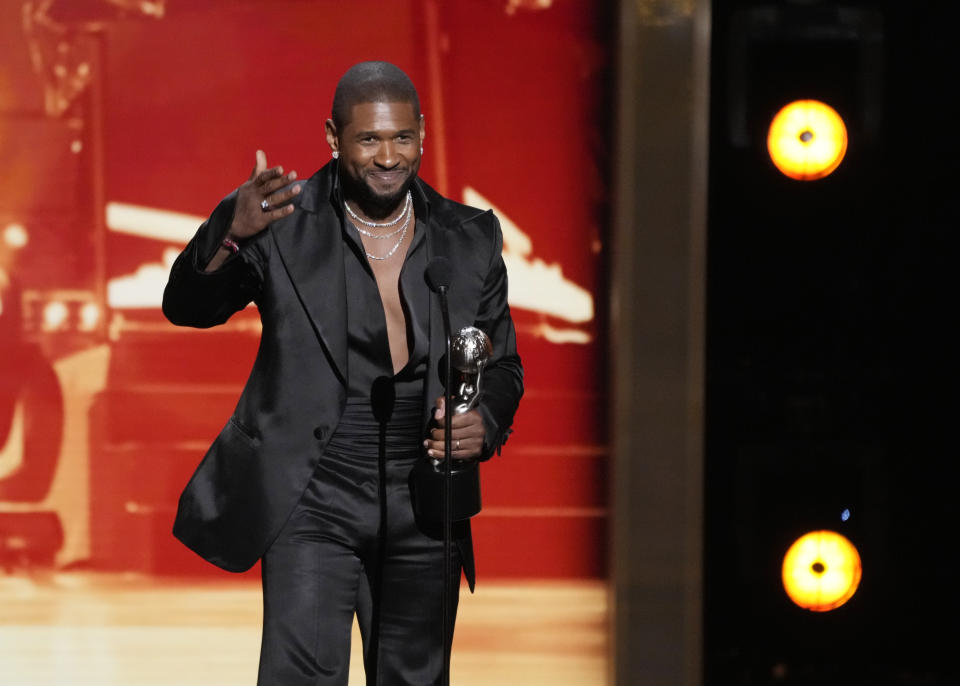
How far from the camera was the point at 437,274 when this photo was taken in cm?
220

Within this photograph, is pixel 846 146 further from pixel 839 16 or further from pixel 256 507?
pixel 256 507

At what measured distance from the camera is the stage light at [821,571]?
2.70m

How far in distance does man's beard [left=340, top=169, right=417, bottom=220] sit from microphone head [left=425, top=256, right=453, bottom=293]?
34cm

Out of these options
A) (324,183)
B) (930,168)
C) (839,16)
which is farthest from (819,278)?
(324,183)

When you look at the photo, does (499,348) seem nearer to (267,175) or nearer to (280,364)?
(280,364)

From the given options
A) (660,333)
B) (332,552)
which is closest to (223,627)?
(332,552)

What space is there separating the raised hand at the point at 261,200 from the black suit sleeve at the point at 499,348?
0.53 metres

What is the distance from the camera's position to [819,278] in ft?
9.00

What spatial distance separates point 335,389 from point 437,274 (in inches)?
16.5

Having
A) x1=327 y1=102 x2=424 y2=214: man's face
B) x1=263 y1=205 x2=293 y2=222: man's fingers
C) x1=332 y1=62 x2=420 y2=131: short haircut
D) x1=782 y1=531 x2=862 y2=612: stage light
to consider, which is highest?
x1=332 y1=62 x2=420 y2=131: short haircut

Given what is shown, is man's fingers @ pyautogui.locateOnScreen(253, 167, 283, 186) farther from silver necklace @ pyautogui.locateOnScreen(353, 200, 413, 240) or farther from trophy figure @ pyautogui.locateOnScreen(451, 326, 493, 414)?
trophy figure @ pyautogui.locateOnScreen(451, 326, 493, 414)

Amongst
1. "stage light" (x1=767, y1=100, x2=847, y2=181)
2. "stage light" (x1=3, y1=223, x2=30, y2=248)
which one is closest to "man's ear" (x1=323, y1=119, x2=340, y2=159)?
"stage light" (x1=767, y1=100, x2=847, y2=181)

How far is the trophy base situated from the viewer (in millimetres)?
2475

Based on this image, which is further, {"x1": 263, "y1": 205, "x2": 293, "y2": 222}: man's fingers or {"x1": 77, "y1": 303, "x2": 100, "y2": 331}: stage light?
{"x1": 77, "y1": 303, "x2": 100, "y2": 331}: stage light
